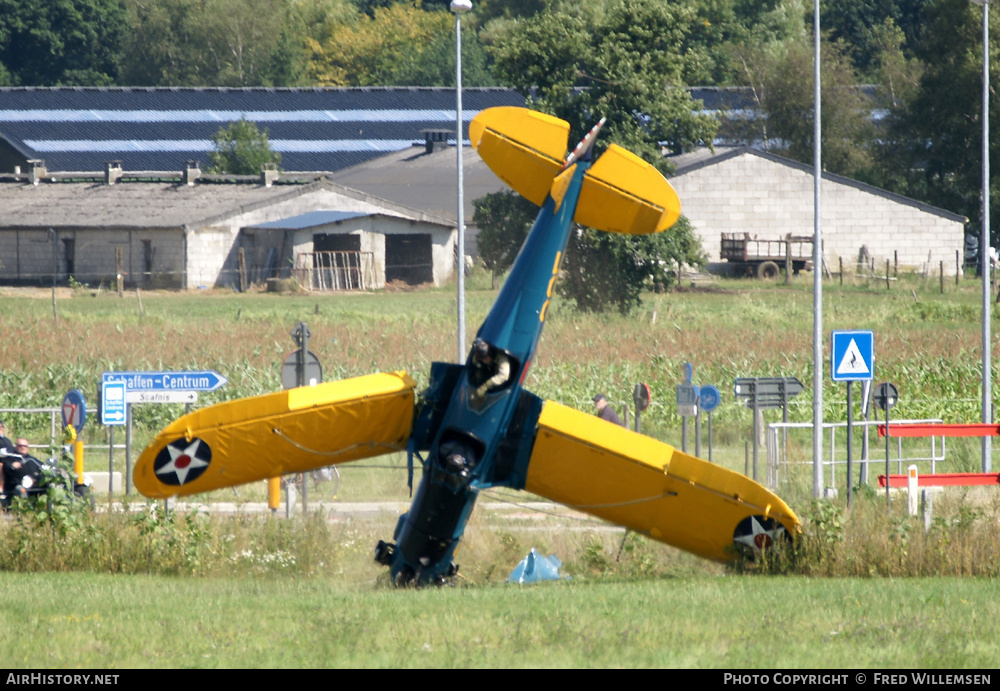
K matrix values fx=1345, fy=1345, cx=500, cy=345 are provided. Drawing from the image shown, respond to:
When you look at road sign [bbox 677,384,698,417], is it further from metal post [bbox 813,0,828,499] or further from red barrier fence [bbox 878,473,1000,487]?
red barrier fence [bbox 878,473,1000,487]

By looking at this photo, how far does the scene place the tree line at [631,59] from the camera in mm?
45531

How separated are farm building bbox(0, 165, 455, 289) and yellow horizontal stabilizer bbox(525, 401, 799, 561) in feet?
140

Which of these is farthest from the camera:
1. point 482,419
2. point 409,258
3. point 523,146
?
point 409,258

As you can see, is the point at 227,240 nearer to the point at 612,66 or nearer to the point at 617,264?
the point at 612,66

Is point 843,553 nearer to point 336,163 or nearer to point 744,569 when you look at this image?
point 744,569

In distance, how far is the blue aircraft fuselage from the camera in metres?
13.8

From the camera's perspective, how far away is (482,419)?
45.4ft

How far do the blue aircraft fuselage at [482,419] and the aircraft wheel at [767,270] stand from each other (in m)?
45.6

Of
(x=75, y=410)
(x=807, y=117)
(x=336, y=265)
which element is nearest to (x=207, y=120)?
(x=336, y=265)

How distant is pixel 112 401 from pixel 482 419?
770 cm

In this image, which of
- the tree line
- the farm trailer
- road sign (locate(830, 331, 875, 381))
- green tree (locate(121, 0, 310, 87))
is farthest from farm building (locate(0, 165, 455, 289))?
green tree (locate(121, 0, 310, 87))

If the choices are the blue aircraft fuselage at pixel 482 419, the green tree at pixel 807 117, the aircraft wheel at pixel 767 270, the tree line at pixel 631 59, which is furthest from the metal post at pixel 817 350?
the green tree at pixel 807 117

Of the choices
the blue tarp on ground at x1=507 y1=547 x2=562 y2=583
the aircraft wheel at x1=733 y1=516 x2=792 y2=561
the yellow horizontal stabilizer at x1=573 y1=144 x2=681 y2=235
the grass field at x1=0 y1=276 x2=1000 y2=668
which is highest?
the yellow horizontal stabilizer at x1=573 y1=144 x2=681 y2=235
